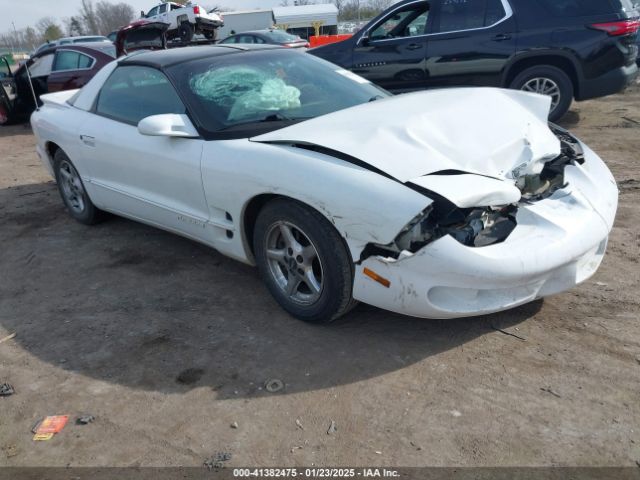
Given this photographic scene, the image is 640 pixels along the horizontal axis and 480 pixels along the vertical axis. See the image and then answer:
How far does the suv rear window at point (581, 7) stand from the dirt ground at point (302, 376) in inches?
159

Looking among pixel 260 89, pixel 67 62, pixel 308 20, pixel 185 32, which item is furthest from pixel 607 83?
pixel 308 20

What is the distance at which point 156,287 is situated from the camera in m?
3.81

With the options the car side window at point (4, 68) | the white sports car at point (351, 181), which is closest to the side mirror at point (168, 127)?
the white sports car at point (351, 181)

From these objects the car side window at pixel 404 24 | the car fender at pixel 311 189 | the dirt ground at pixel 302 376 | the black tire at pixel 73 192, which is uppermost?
the car side window at pixel 404 24

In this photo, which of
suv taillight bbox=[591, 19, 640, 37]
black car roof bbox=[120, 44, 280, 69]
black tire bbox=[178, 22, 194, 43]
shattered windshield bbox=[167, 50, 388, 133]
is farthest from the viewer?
black tire bbox=[178, 22, 194, 43]

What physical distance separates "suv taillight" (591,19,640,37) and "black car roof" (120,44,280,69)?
4.71 metres

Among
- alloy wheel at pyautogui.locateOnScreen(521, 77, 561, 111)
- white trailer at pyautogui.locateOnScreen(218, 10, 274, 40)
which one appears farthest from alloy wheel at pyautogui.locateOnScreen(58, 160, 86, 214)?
white trailer at pyautogui.locateOnScreen(218, 10, 274, 40)

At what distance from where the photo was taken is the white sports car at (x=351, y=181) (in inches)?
101

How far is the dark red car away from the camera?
10281mm

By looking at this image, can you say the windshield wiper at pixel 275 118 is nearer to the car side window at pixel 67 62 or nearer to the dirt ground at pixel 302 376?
the dirt ground at pixel 302 376

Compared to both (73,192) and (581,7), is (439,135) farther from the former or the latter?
(581,7)

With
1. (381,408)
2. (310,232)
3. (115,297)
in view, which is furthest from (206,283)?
(381,408)

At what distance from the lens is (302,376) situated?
2729 mm

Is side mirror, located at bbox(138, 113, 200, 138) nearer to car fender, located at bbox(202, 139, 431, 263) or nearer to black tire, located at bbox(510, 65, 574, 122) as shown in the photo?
car fender, located at bbox(202, 139, 431, 263)
